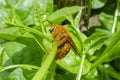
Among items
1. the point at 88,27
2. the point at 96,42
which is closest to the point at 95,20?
the point at 88,27

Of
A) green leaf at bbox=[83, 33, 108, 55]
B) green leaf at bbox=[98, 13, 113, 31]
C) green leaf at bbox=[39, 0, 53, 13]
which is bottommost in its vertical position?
green leaf at bbox=[98, 13, 113, 31]

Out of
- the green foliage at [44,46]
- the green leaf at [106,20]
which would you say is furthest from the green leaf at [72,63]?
the green leaf at [106,20]

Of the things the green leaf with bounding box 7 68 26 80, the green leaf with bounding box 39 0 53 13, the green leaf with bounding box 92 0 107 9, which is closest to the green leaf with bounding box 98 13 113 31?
the green leaf with bounding box 92 0 107 9

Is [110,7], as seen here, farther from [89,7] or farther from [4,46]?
[4,46]

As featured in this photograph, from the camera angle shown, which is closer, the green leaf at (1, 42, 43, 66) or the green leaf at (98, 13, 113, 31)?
the green leaf at (1, 42, 43, 66)

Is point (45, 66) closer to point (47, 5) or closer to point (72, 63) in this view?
point (72, 63)

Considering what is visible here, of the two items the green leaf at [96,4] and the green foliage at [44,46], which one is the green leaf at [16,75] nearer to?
the green foliage at [44,46]

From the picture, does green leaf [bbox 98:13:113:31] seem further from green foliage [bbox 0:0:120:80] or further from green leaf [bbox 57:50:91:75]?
green leaf [bbox 57:50:91:75]

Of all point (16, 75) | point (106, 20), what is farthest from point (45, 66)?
point (106, 20)
